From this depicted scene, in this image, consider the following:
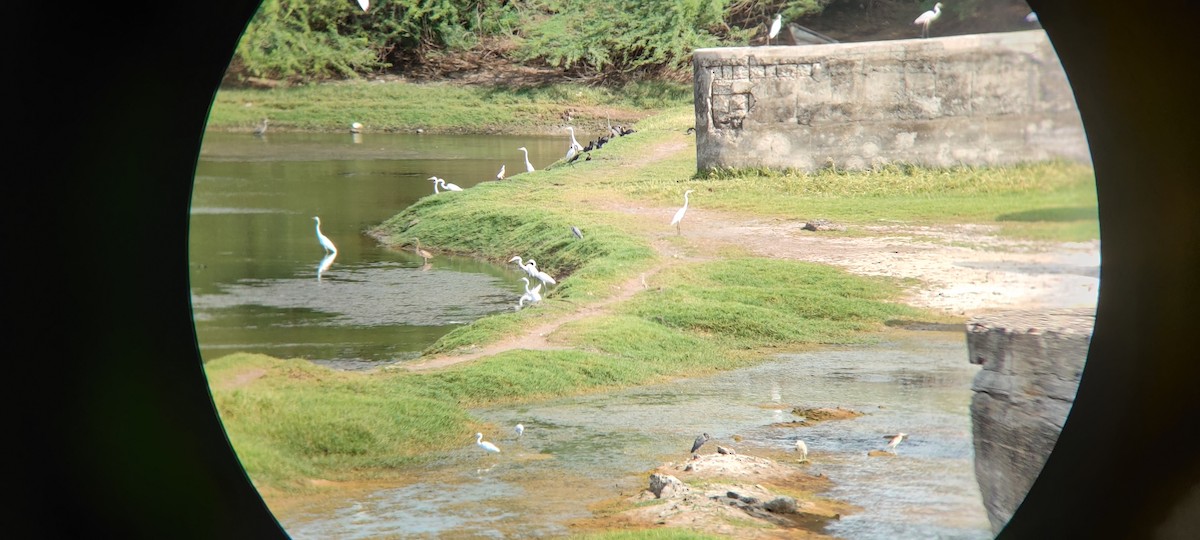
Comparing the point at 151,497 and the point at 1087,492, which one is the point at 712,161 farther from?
the point at 151,497

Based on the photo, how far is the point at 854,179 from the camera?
643 cm

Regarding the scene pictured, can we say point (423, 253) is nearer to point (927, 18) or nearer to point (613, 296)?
point (613, 296)

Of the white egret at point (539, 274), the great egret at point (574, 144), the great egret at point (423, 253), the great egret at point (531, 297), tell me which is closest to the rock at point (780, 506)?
the great egret at point (531, 297)

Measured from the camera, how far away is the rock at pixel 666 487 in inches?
150

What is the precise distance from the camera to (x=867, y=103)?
20.9ft

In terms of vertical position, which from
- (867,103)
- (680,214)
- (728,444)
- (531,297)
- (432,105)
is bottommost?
(728,444)

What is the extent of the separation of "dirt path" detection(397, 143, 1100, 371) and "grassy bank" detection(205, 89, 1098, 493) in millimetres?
66

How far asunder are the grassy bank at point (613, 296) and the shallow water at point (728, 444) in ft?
0.64

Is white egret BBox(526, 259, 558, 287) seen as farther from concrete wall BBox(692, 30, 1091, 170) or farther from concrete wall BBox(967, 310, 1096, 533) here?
concrete wall BBox(967, 310, 1096, 533)

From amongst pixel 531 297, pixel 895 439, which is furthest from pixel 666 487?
pixel 531 297

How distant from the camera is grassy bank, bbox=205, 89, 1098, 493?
13.1 feet

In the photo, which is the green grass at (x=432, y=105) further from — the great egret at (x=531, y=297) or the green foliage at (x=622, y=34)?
the great egret at (x=531, y=297)

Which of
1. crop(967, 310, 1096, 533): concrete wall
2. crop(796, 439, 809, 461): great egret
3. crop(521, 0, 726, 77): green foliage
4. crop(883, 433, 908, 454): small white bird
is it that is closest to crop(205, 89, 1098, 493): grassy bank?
crop(967, 310, 1096, 533): concrete wall

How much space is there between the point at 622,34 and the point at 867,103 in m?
2.75
